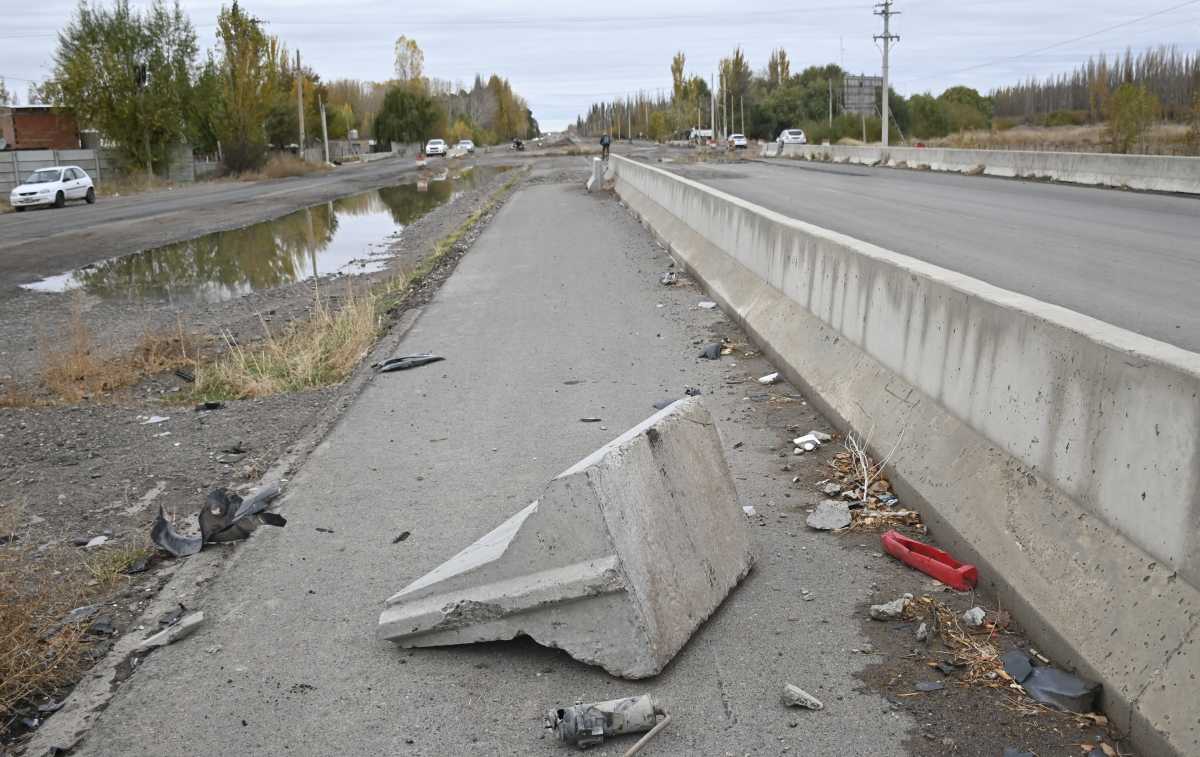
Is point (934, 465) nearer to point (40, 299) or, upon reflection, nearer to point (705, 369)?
point (705, 369)

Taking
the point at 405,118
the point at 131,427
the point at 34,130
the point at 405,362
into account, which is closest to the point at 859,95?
the point at 405,118

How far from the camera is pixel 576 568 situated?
4109 mm

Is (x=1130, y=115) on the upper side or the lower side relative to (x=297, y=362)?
upper

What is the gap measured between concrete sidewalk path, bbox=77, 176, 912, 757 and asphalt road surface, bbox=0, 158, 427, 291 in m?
14.2

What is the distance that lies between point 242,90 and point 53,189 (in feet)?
114

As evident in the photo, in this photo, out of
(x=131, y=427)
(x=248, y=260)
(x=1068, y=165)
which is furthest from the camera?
(x=1068, y=165)

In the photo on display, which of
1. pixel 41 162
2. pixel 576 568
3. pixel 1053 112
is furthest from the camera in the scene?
pixel 1053 112

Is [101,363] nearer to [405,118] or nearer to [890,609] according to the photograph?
[890,609]

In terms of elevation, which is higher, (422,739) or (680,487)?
(680,487)

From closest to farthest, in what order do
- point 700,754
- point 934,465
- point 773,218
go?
point 700,754 < point 934,465 < point 773,218

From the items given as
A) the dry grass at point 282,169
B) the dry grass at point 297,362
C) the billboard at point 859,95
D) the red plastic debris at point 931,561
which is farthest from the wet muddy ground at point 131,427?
the billboard at point 859,95

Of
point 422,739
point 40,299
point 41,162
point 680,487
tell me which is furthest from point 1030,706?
point 41,162

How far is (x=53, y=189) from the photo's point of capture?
135 feet

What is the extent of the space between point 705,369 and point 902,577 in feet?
15.8
